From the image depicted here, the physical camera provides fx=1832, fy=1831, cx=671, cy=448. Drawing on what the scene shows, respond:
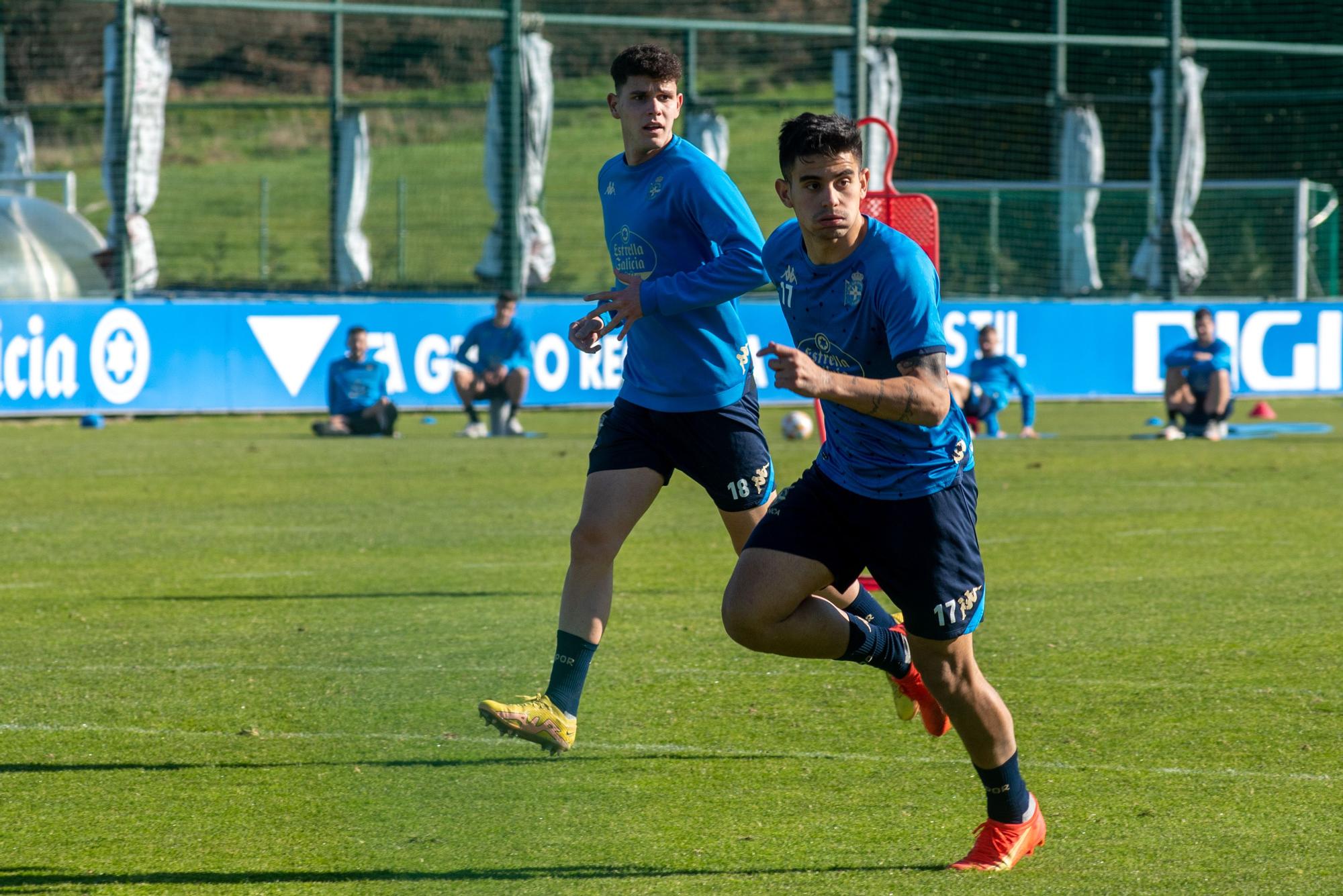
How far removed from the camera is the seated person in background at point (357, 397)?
774 inches

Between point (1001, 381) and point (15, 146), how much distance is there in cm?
1982

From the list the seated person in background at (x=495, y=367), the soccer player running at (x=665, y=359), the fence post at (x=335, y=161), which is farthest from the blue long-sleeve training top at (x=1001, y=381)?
the soccer player running at (x=665, y=359)

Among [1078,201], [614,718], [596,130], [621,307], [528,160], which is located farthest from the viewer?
[596,130]

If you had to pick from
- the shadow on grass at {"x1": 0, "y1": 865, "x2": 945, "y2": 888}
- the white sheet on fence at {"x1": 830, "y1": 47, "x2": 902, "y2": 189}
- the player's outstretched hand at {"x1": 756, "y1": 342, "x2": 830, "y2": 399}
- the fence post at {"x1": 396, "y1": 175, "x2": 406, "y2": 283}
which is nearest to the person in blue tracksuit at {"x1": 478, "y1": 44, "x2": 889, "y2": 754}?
the shadow on grass at {"x1": 0, "y1": 865, "x2": 945, "y2": 888}

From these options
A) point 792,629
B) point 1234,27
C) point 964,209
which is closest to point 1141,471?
point 792,629

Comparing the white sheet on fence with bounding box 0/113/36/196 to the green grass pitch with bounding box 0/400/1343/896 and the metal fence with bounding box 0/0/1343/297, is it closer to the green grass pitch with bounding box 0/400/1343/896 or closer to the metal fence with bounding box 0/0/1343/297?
the metal fence with bounding box 0/0/1343/297

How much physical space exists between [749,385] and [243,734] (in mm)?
2071

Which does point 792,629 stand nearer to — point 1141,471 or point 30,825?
point 30,825

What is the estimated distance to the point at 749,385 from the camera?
6.23 meters

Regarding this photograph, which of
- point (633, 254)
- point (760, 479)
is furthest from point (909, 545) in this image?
point (633, 254)

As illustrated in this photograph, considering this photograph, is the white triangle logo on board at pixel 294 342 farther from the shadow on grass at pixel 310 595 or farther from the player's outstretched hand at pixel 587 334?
the player's outstretched hand at pixel 587 334

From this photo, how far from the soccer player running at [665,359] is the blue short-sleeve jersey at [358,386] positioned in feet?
45.2

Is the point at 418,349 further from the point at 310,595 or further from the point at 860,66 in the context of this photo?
the point at 310,595

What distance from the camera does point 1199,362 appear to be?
19.2 m
